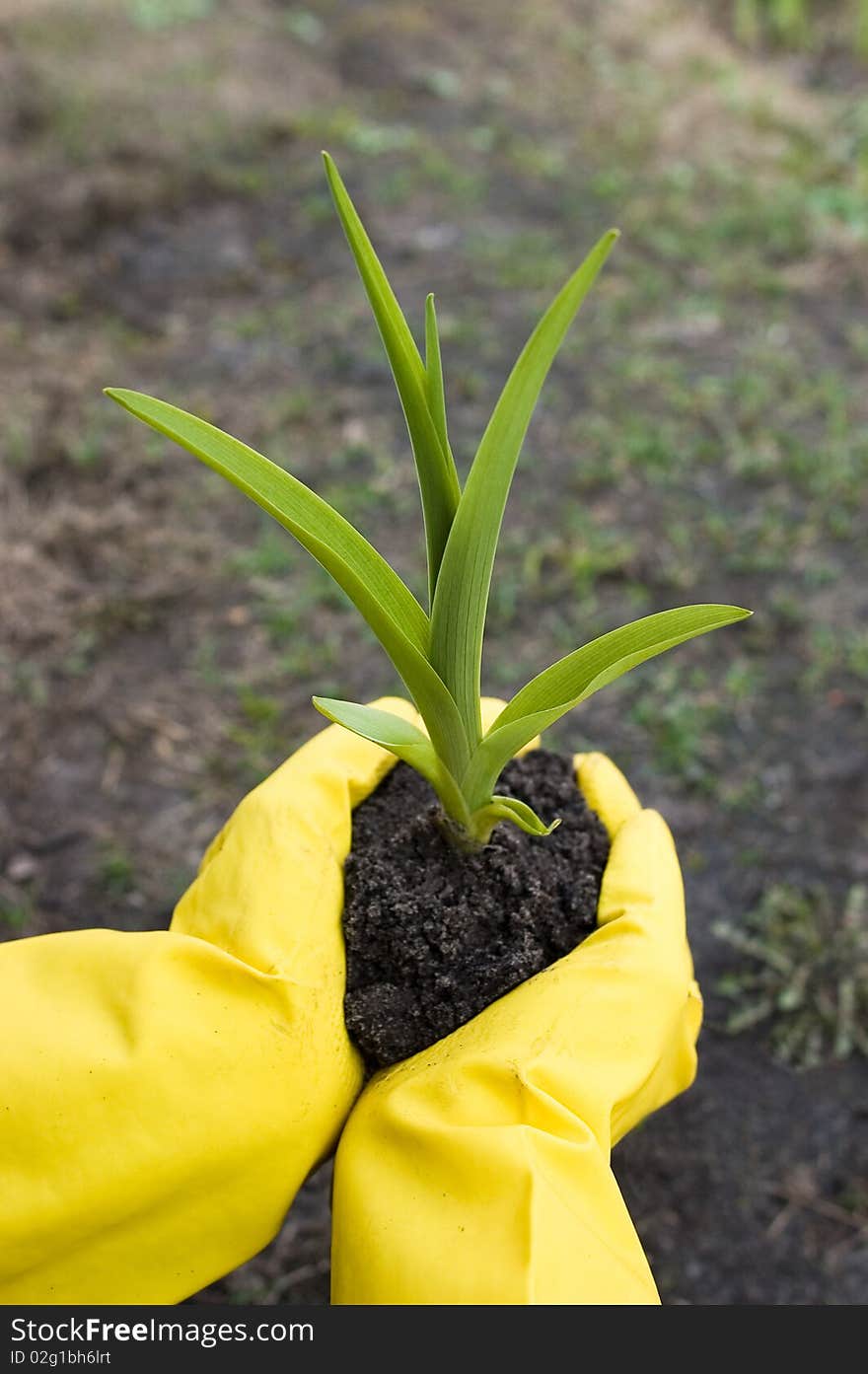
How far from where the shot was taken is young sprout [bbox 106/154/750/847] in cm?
92

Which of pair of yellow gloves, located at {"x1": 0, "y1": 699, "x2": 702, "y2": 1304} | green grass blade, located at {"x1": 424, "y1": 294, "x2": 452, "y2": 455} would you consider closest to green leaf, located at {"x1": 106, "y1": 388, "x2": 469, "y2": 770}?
green grass blade, located at {"x1": 424, "y1": 294, "x2": 452, "y2": 455}

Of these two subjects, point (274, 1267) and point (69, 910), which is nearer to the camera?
point (274, 1267)

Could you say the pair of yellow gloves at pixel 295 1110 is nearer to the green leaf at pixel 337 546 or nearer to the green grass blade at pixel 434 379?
the green leaf at pixel 337 546

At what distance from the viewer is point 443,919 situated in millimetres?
1148

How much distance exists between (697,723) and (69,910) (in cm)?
134

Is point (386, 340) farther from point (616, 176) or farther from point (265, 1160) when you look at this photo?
point (616, 176)

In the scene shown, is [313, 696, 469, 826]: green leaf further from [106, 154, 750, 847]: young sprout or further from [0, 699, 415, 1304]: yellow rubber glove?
[0, 699, 415, 1304]: yellow rubber glove

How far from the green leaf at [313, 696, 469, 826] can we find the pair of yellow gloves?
0.58 ft

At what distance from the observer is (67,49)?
499 cm

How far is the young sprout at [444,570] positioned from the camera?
0.92 meters

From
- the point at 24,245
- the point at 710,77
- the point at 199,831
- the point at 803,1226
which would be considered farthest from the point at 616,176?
the point at 803,1226

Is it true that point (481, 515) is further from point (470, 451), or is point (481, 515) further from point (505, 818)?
point (470, 451)

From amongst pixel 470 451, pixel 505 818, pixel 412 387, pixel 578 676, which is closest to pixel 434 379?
pixel 412 387

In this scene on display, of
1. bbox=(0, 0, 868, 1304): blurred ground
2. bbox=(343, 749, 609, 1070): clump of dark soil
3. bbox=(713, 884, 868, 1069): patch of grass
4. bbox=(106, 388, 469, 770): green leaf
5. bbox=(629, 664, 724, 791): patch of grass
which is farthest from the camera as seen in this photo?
bbox=(629, 664, 724, 791): patch of grass
